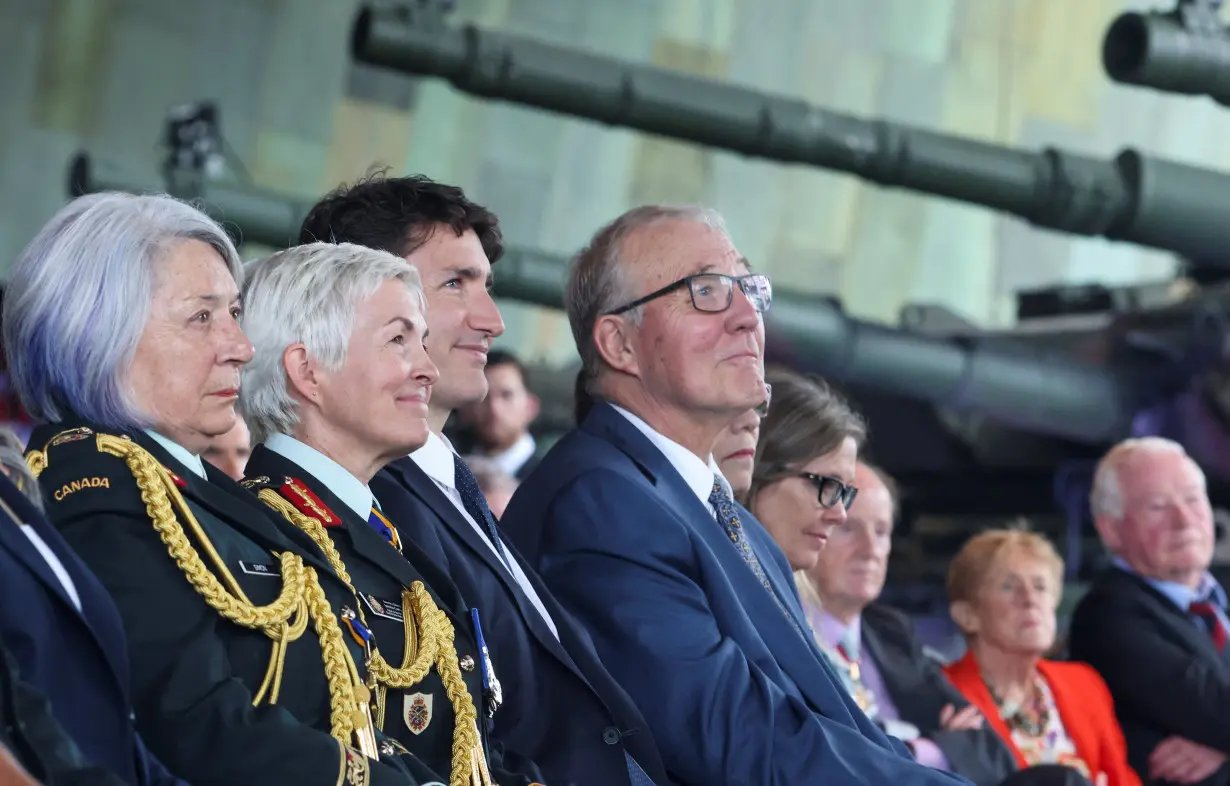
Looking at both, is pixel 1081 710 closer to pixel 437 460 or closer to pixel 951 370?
pixel 437 460

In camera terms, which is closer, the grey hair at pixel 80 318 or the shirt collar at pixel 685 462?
the grey hair at pixel 80 318

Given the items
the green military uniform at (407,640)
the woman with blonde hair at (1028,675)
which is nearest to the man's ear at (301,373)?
the green military uniform at (407,640)

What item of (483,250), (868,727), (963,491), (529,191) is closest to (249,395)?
(483,250)

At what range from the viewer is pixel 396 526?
241cm

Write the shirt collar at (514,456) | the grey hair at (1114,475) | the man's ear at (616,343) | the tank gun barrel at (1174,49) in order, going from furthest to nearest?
the shirt collar at (514,456) → the tank gun barrel at (1174,49) → the grey hair at (1114,475) → the man's ear at (616,343)

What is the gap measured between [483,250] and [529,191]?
11.2 meters

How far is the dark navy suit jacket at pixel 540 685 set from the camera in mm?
2389

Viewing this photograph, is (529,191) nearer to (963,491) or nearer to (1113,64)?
(963,491)

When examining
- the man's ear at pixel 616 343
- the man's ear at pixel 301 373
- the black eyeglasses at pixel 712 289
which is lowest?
the man's ear at pixel 301 373

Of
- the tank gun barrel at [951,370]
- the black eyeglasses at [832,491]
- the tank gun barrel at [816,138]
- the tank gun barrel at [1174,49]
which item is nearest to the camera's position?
the black eyeglasses at [832,491]

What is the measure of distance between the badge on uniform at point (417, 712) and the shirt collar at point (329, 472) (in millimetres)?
246

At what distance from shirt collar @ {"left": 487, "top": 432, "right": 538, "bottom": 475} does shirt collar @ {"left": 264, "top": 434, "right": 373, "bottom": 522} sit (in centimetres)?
402

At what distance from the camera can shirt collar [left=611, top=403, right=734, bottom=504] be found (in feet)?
9.23

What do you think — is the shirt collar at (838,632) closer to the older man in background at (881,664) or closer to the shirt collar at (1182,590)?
the older man in background at (881,664)
